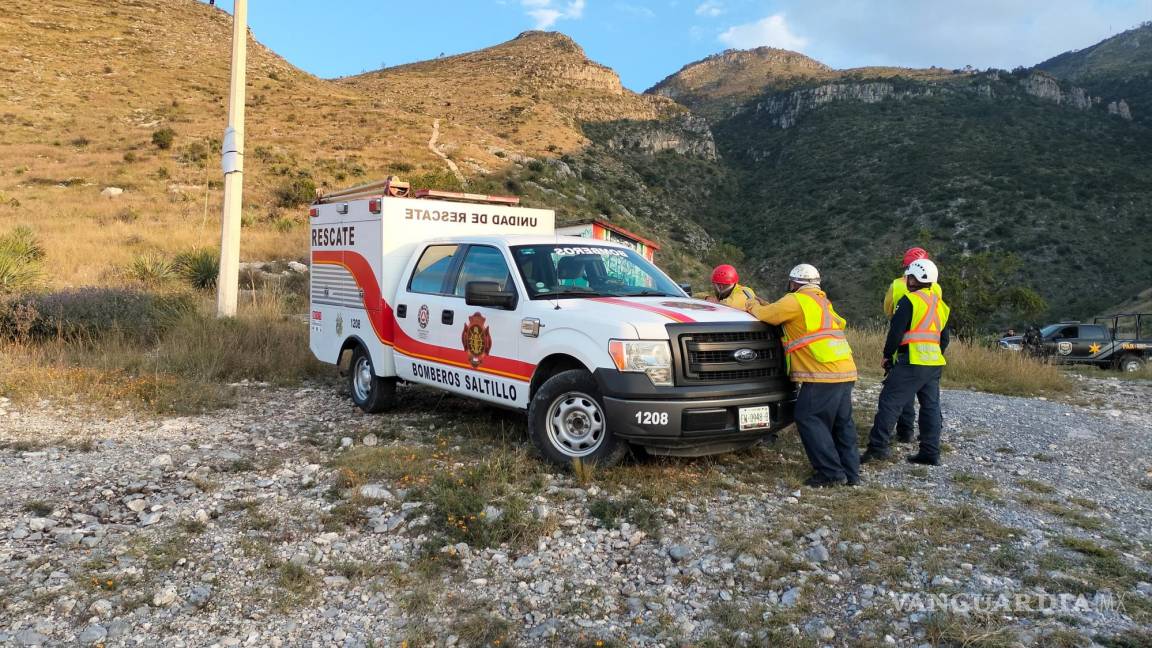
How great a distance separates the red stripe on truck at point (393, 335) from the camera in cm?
570

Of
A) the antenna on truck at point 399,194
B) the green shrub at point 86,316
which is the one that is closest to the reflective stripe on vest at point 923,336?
the antenna on truck at point 399,194

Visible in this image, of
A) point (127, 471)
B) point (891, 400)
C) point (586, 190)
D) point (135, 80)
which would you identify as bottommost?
point (127, 471)

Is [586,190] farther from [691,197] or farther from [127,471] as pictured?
[127,471]

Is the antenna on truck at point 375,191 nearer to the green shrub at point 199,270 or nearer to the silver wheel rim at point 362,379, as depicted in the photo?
the silver wheel rim at point 362,379

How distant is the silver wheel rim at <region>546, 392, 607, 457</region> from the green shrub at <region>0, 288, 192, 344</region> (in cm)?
719

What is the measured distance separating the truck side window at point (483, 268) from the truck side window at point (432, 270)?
0.23m

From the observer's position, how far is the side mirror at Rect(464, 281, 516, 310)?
543 cm

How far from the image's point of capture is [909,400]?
19.8ft

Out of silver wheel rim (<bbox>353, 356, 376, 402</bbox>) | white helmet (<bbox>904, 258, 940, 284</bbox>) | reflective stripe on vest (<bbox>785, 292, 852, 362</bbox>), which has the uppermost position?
white helmet (<bbox>904, 258, 940, 284</bbox>)

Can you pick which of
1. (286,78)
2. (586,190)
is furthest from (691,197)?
(286,78)

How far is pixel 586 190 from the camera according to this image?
153 feet

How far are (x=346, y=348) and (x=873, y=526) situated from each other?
544 centimetres

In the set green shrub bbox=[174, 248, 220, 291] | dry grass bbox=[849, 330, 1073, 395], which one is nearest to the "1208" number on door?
dry grass bbox=[849, 330, 1073, 395]

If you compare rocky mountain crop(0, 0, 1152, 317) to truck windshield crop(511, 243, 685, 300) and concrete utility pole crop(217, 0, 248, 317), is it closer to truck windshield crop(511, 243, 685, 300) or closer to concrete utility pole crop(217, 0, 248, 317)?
concrete utility pole crop(217, 0, 248, 317)
